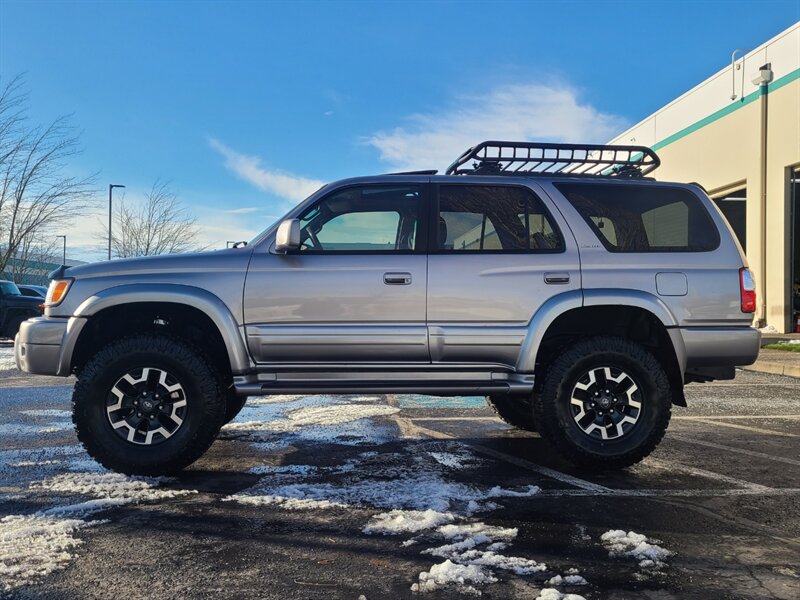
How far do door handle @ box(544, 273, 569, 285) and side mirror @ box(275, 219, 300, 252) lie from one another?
1743mm

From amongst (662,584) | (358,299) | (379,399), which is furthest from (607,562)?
(379,399)

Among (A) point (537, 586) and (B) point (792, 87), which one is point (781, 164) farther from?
(A) point (537, 586)

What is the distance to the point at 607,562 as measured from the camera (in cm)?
275

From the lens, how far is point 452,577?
256 centimetres

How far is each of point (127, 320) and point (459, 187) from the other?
260cm

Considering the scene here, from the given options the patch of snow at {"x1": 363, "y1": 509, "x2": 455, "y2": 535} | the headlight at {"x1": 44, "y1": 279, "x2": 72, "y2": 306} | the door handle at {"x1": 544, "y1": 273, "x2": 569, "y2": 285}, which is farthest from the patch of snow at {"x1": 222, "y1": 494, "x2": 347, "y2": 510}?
the door handle at {"x1": 544, "y1": 273, "x2": 569, "y2": 285}

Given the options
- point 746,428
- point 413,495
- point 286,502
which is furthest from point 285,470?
point 746,428

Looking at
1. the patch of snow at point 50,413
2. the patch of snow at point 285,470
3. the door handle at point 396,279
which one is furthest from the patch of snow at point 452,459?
the patch of snow at point 50,413

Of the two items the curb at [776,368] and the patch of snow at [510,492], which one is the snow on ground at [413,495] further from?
the curb at [776,368]

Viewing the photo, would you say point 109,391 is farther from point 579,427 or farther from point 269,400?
point 269,400

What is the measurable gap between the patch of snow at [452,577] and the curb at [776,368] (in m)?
10.2

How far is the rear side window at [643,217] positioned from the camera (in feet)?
15.1

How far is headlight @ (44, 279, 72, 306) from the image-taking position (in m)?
4.32

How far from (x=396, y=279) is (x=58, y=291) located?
2311mm
